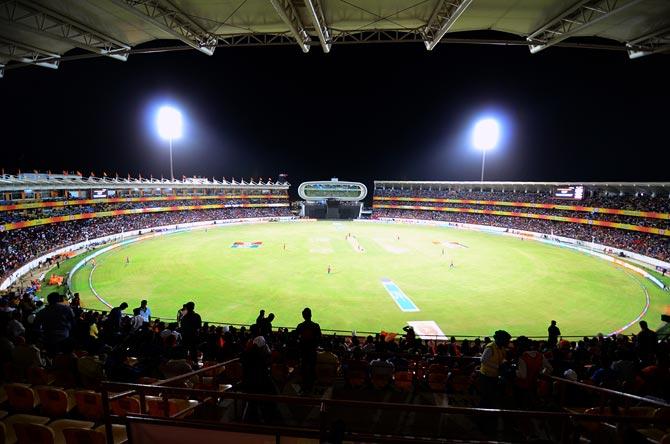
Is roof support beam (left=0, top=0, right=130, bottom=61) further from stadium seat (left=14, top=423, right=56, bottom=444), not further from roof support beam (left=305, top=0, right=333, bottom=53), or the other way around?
stadium seat (left=14, top=423, right=56, bottom=444)

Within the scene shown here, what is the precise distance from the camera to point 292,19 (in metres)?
11.8

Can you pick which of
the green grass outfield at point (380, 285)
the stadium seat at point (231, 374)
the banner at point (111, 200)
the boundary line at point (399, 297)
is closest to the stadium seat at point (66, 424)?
the stadium seat at point (231, 374)

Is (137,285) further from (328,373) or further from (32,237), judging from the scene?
(328,373)

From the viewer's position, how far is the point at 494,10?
36.9ft

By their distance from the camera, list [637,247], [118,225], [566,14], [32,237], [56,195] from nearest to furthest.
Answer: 1. [566,14]
2. [32,237]
3. [637,247]
4. [56,195]
5. [118,225]

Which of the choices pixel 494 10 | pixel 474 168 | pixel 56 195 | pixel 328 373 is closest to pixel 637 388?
pixel 328 373

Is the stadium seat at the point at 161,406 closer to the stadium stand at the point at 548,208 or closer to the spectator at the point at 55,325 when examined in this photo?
the spectator at the point at 55,325

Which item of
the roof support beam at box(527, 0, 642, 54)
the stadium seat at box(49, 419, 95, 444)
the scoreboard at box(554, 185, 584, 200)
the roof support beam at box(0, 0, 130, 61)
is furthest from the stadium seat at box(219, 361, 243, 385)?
the scoreboard at box(554, 185, 584, 200)

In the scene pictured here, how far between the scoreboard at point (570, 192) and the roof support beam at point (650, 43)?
49.1 m

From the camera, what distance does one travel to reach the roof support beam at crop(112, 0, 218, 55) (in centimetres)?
1073

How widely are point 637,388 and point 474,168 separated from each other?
285ft

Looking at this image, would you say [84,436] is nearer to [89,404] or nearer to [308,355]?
[89,404]

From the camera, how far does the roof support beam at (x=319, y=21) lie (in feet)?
34.5

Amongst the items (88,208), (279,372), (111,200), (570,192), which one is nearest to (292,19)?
(279,372)
